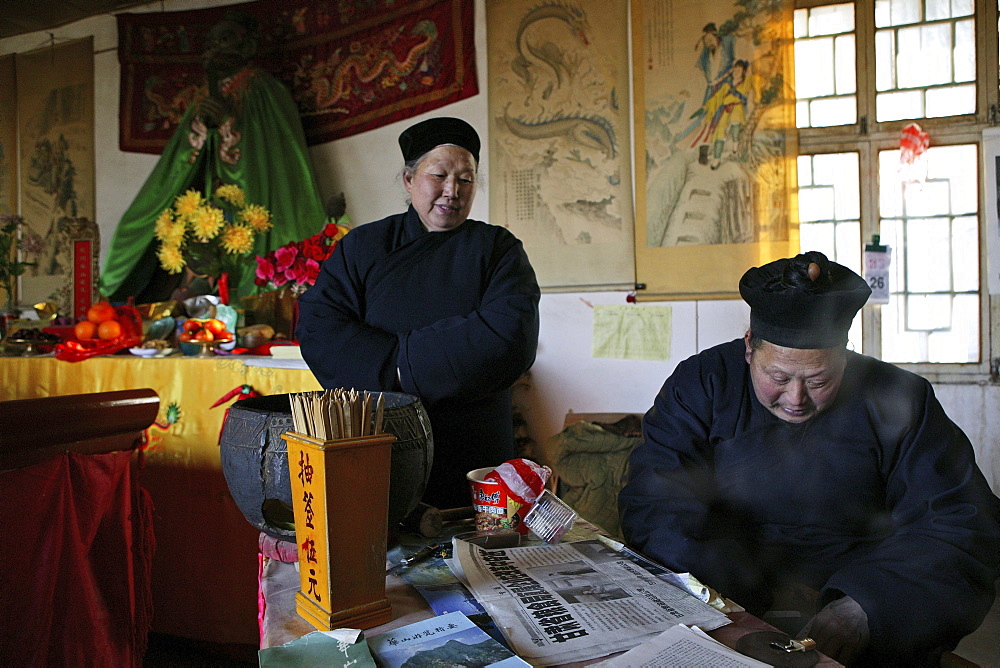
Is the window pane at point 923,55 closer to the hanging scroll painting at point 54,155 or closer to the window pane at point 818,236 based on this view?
the window pane at point 818,236

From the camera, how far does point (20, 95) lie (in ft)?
15.5

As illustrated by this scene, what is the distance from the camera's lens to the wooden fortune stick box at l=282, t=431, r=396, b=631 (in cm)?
78

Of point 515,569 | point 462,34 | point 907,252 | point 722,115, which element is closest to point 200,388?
point 515,569

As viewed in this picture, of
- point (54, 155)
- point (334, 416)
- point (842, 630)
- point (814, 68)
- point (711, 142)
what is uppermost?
point (814, 68)

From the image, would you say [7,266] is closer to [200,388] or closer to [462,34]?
[200,388]

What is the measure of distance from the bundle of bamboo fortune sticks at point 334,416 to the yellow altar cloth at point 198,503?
165 cm

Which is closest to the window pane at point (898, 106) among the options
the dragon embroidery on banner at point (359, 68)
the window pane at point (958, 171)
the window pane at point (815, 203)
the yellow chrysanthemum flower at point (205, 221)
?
the window pane at point (958, 171)

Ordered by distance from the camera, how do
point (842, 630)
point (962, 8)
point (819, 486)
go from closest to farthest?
point (842, 630) < point (819, 486) < point (962, 8)

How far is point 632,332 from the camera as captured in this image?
11.1ft

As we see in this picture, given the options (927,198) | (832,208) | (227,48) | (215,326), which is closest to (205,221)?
(215,326)

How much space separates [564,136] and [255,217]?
1.59m

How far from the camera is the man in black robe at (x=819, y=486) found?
3.65 ft

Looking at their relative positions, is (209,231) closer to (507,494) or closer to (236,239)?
(236,239)

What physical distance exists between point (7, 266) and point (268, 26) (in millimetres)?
1953
